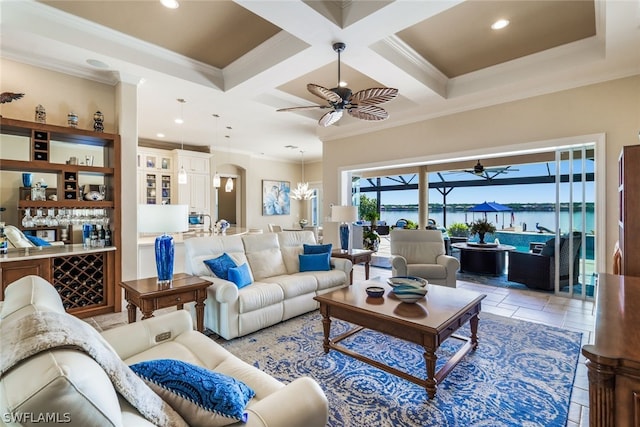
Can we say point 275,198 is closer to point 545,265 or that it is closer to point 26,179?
point 26,179

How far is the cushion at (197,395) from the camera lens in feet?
3.37

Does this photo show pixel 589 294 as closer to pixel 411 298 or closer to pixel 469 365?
pixel 469 365

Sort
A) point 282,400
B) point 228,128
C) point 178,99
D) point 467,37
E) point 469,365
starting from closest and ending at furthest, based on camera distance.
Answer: point 282,400 < point 469,365 < point 467,37 < point 178,99 < point 228,128

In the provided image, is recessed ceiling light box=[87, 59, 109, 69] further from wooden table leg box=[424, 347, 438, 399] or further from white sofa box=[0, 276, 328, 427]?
wooden table leg box=[424, 347, 438, 399]

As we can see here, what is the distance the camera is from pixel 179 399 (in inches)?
40.9

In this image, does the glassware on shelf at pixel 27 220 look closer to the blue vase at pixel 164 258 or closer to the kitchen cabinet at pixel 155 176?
the blue vase at pixel 164 258

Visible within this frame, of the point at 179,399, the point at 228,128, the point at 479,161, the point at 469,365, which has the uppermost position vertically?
the point at 228,128

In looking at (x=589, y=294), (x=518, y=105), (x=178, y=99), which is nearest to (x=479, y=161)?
(x=518, y=105)

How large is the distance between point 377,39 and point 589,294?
4.51 m

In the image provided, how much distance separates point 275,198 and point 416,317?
8.22 metres

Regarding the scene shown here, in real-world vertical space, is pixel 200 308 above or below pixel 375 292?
below

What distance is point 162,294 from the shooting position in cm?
259

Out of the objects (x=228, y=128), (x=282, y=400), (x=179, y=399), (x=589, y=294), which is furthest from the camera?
(x=228, y=128)

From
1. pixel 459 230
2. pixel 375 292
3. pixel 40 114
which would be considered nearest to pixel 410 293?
pixel 375 292
